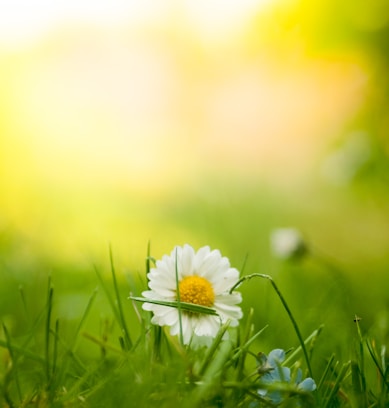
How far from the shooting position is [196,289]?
2.71ft

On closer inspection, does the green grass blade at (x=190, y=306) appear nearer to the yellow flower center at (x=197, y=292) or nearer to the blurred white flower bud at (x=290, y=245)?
the yellow flower center at (x=197, y=292)

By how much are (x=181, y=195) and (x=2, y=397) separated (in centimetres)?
237

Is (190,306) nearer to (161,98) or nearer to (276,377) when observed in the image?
(276,377)

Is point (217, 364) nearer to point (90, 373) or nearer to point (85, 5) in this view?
point (90, 373)

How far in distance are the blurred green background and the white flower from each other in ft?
2.31

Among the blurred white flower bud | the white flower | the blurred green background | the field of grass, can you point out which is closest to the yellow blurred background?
the blurred green background

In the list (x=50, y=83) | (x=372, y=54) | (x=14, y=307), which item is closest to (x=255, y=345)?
(x=14, y=307)

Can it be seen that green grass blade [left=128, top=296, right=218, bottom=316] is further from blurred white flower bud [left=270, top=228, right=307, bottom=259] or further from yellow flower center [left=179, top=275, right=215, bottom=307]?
blurred white flower bud [left=270, top=228, right=307, bottom=259]

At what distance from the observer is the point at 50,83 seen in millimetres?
4027

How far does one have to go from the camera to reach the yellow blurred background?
3.32 m

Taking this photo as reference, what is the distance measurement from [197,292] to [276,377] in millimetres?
130

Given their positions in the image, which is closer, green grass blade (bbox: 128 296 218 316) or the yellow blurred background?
green grass blade (bbox: 128 296 218 316)

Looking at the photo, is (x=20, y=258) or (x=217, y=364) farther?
(x=20, y=258)

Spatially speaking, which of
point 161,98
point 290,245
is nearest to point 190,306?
point 290,245
